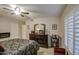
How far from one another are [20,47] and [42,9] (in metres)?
0.65

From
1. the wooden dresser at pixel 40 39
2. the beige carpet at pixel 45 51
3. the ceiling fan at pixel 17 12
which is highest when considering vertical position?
the ceiling fan at pixel 17 12

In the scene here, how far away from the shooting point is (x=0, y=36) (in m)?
1.90

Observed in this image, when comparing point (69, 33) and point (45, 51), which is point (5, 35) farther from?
point (69, 33)

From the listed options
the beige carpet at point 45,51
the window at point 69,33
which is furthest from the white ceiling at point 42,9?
the beige carpet at point 45,51

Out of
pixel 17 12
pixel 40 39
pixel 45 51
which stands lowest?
pixel 45 51

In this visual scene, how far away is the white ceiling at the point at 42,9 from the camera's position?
187 cm

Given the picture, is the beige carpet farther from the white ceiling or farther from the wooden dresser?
the white ceiling

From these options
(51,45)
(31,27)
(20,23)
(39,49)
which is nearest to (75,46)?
(51,45)

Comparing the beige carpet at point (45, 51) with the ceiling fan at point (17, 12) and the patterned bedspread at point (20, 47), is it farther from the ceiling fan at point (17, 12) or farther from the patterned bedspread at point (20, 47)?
the ceiling fan at point (17, 12)

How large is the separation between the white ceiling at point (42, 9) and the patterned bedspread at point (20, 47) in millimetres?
403

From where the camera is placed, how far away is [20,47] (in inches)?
74.5

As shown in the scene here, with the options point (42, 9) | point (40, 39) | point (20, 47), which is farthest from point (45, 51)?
point (42, 9)

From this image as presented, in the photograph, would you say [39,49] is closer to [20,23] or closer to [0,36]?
[20,23]

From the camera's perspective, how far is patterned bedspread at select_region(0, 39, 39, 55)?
1866 mm
